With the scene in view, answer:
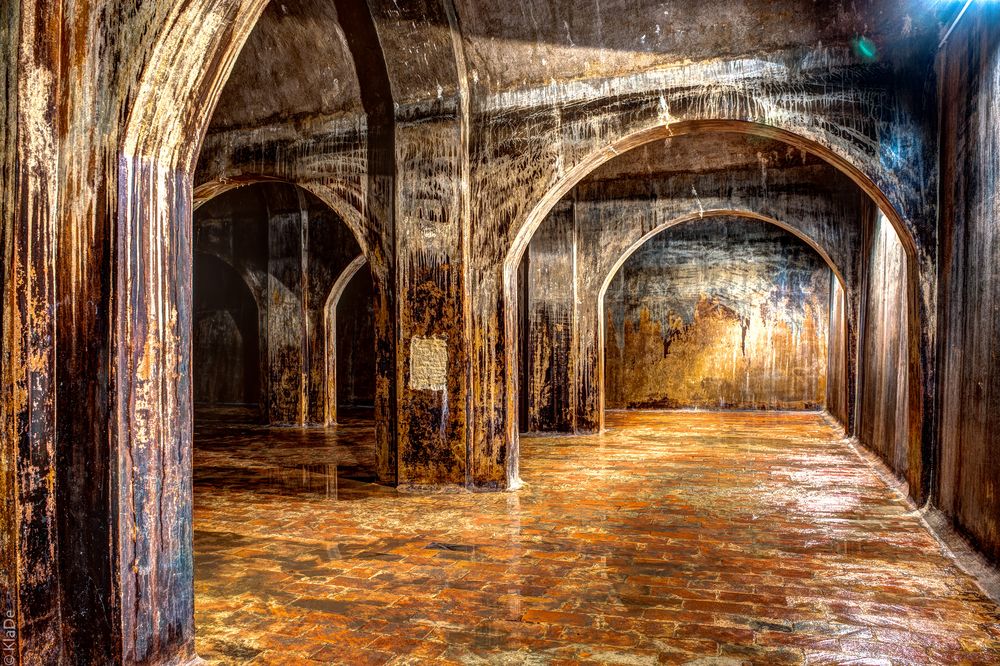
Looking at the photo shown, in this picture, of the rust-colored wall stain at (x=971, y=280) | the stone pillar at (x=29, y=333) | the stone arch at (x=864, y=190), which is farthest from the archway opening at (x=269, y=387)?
the rust-colored wall stain at (x=971, y=280)

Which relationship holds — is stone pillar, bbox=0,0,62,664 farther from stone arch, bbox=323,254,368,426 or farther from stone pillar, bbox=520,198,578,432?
stone arch, bbox=323,254,368,426

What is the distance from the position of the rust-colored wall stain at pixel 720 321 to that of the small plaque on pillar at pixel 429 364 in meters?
10.1

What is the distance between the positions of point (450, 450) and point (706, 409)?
10.4 metres

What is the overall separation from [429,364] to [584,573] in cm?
309

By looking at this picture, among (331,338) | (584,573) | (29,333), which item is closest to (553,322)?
(331,338)

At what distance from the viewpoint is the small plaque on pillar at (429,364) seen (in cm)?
690

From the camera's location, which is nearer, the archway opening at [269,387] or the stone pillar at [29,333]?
the stone pillar at [29,333]

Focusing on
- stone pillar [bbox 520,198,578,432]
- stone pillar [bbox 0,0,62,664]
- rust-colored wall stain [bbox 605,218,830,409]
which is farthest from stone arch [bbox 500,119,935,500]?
rust-colored wall stain [bbox 605,218,830,409]

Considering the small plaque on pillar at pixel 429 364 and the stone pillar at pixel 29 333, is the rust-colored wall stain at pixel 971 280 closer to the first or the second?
the small plaque on pillar at pixel 429 364

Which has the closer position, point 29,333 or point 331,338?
point 29,333

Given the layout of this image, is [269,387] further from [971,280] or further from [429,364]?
[971,280]

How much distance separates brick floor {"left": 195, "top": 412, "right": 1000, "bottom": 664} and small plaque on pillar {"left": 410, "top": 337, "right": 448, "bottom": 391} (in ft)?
3.50

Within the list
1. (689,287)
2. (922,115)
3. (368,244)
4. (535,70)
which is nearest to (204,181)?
(368,244)

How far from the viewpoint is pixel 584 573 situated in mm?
4293
